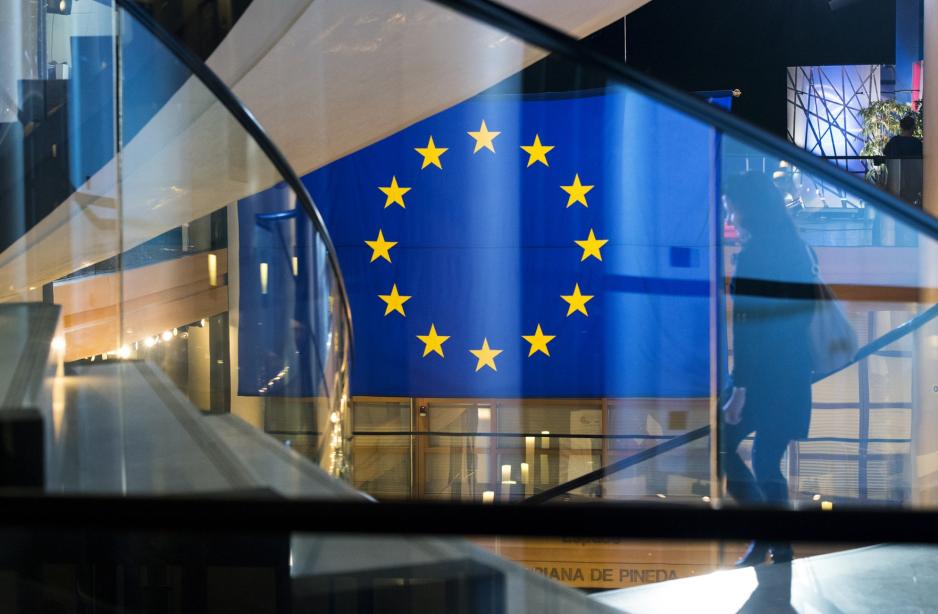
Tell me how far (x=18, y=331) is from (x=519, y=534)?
4.02ft

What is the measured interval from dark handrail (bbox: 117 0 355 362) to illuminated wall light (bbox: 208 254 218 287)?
0.24 meters

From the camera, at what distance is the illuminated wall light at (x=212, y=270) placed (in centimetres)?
178

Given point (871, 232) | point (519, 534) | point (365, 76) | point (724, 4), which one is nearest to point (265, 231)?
point (365, 76)

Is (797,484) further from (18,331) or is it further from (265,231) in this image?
(18,331)

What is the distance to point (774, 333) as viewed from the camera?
1.64 metres

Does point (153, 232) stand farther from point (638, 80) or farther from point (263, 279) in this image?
point (638, 80)

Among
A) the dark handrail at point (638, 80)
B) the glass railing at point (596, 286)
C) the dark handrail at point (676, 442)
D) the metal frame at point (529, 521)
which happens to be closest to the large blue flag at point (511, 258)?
the glass railing at point (596, 286)

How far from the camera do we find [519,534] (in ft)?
2.30

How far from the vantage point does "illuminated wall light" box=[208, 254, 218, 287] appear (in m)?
1.78


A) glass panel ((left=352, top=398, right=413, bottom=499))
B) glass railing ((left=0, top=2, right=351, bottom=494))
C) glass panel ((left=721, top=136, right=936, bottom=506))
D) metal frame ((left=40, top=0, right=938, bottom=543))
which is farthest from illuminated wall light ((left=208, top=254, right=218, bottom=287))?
metal frame ((left=40, top=0, right=938, bottom=543))

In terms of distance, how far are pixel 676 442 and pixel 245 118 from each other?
1.13m

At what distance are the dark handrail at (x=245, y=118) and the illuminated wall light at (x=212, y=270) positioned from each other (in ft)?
0.78

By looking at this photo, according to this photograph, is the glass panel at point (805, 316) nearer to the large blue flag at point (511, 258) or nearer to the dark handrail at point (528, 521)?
the large blue flag at point (511, 258)

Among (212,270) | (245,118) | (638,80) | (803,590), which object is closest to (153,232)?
(212,270)
